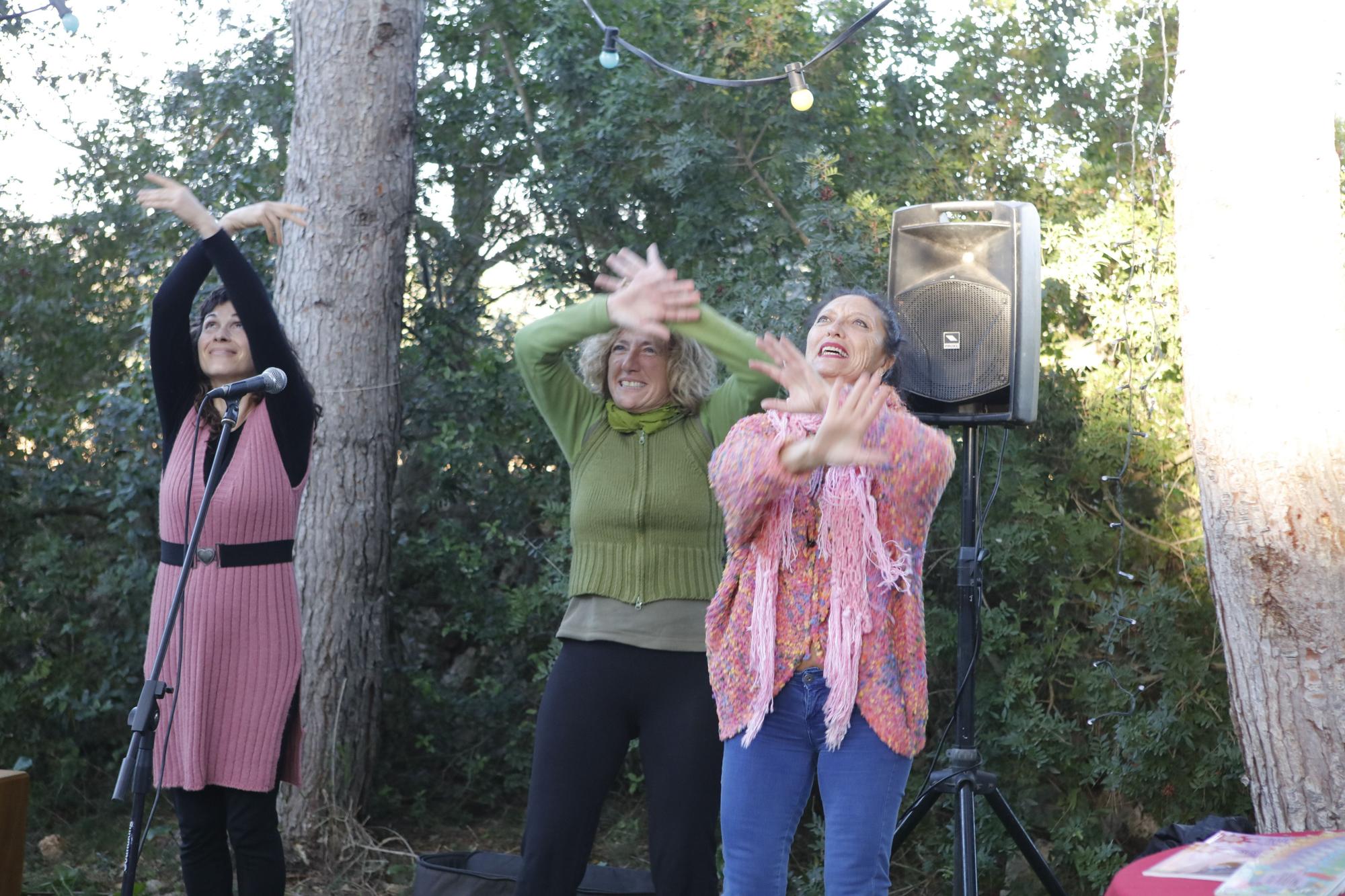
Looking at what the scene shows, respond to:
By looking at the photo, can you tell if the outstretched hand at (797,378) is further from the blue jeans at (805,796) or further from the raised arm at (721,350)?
the blue jeans at (805,796)

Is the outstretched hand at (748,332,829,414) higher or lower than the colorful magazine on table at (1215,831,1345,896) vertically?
higher

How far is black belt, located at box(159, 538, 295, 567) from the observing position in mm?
2635

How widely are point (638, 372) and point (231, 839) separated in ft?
4.21

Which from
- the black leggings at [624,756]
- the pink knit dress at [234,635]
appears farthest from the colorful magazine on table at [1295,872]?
the pink knit dress at [234,635]

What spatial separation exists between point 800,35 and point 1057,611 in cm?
243

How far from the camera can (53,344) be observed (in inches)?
227

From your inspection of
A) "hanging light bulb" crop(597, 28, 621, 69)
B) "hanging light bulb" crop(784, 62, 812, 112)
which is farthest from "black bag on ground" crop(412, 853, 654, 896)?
"hanging light bulb" crop(597, 28, 621, 69)

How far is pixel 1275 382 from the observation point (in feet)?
8.87

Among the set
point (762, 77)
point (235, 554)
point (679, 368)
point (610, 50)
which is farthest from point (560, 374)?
point (762, 77)

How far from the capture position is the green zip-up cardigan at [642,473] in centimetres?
253

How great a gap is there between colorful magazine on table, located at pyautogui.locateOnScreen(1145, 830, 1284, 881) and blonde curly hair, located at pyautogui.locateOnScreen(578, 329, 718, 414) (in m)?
1.34

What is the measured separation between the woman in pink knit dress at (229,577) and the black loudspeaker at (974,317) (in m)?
1.56

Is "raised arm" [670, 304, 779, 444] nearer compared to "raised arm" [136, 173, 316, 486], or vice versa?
"raised arm" [670, 304, 779, 444]

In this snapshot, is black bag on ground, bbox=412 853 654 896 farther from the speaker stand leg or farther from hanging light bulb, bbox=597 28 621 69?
hanging light bulb, bbox=597 28 621 69
